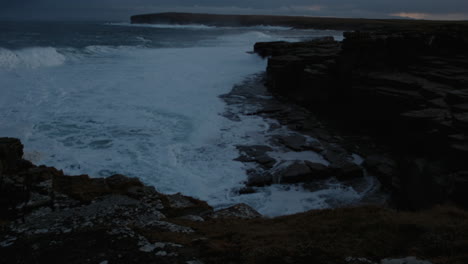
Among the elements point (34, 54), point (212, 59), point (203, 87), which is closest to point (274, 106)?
point (203, 87)

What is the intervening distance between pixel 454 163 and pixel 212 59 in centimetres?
2507

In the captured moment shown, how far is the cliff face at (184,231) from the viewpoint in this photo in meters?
3.62

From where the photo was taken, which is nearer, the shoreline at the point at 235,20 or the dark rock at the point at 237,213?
the dark rock at the point at 237,213

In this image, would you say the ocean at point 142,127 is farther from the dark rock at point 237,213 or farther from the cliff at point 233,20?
the cliff at point 233,20

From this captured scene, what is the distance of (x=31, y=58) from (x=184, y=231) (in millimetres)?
26238

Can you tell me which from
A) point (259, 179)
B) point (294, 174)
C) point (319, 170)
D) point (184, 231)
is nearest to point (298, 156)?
point (319, 170)

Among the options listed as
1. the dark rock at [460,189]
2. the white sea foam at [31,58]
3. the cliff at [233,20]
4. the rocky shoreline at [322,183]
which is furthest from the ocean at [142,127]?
the cliff at [233,20]

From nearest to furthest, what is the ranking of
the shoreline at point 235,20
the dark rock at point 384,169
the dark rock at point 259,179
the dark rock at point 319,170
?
the dark rock at point 259,179 → the dark rock at point 384,169 → the dark rock at point 319,170 → the shoreline at point 235,20

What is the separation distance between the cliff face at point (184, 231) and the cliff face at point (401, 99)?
11.0ft

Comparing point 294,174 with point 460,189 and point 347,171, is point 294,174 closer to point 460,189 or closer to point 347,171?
point 347,171

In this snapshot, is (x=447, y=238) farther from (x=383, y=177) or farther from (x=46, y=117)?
(x=46, y=117)

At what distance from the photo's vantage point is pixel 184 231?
454 cm

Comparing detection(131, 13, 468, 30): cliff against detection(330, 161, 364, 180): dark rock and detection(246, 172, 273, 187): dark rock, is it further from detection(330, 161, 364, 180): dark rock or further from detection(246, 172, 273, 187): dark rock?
detection(246, 172, 273, 187): dark rock

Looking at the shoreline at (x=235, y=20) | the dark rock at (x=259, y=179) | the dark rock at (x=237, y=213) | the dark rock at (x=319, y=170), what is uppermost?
the shoreline at (x=235, y=20)
